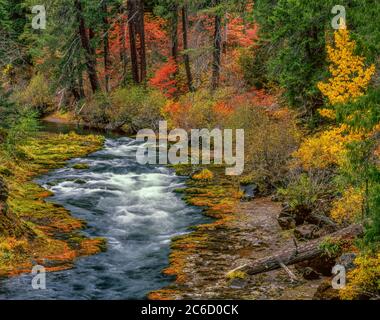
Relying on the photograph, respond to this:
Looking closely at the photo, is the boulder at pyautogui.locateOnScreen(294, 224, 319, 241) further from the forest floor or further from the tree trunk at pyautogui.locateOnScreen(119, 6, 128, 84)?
the tree trunk at pyautogui.locateOnScreen(119, 6, 128, 84)

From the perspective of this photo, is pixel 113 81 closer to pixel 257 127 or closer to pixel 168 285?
pixel 257 127

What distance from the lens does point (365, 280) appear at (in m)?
8.46

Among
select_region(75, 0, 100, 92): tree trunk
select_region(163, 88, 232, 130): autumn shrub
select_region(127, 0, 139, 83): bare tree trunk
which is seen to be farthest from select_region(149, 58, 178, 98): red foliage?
select_region(163, 88, 232, 130): autumn shrub

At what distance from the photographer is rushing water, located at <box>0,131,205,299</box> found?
10.2 metres

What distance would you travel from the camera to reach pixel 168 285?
409 inches

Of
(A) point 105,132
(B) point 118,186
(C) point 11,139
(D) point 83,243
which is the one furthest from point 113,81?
(D) point 83,243

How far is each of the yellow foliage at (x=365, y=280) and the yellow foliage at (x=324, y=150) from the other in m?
3.04

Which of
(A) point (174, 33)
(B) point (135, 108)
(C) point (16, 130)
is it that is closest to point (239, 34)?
(A) point (174, 33)

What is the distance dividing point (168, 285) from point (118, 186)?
26.9ft

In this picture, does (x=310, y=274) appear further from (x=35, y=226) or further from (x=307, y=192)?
(x=35, y=226)

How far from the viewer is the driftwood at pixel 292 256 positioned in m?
10.5

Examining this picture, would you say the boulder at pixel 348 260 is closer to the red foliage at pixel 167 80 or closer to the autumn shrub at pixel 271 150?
the autumn shrub at pixel 271 150

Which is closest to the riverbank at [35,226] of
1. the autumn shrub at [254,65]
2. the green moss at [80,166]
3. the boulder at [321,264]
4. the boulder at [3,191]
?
the boulder at [3,191]

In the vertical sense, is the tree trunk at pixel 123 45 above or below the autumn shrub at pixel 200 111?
above
